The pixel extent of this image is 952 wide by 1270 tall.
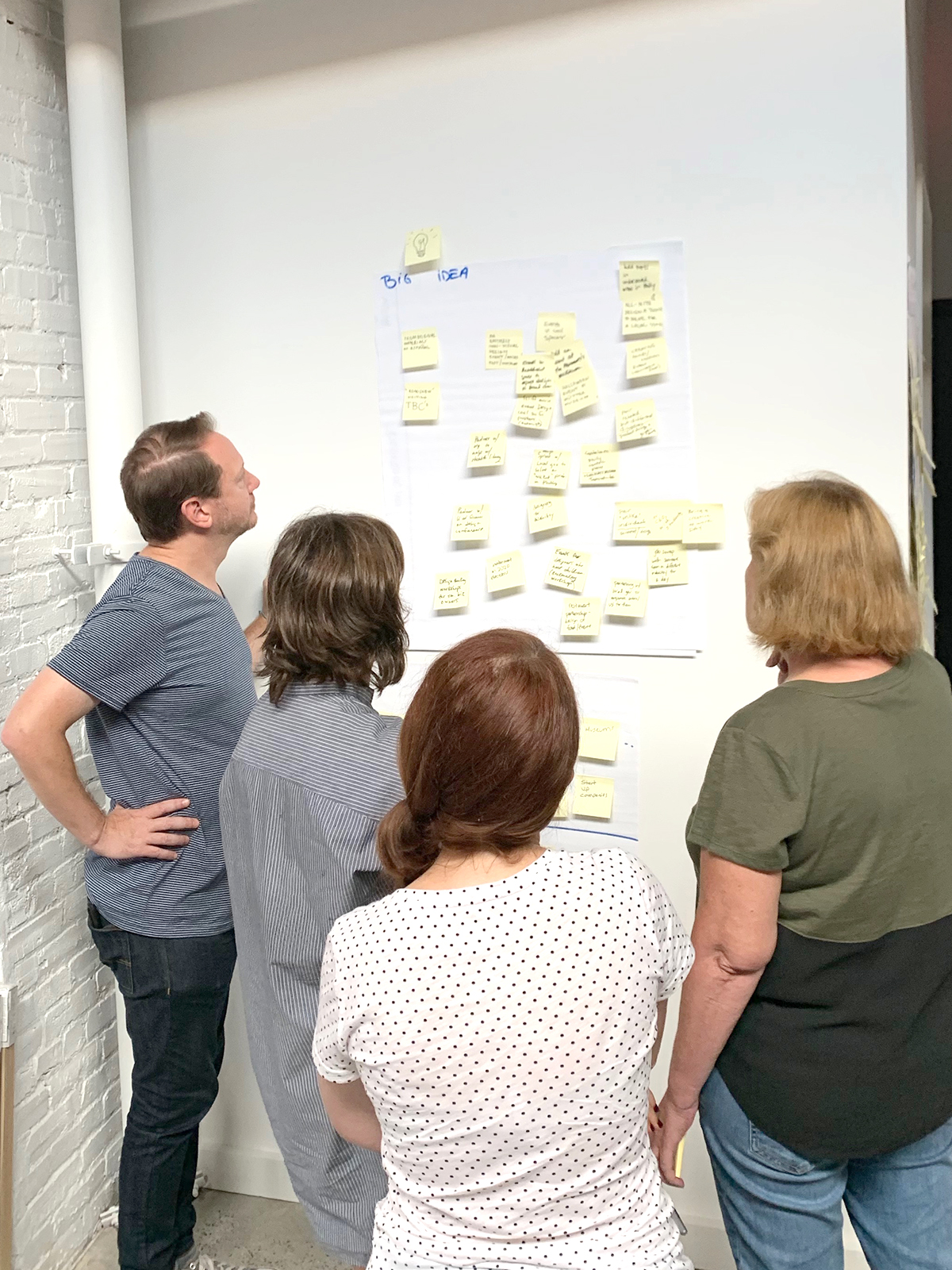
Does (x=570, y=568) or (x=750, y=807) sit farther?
(x=570, y=568)

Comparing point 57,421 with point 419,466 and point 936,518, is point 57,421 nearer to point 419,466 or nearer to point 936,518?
point 419,466

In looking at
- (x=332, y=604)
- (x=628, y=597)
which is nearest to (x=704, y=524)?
(x=628, y=597)

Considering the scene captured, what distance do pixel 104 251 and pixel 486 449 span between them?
0.91 meters

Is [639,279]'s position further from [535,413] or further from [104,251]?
[104,251]

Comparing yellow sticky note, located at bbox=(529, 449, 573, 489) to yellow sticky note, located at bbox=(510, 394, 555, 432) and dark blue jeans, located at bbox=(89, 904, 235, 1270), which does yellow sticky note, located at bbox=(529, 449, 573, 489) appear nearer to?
yellow sticky note, located at bbox=(510, 394, 555, 432)

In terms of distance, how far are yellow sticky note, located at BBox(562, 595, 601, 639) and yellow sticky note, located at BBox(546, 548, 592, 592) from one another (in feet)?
0.10

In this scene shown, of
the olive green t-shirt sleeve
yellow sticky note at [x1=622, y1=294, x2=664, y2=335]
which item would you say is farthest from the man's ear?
the olive green t-shirt sleeve

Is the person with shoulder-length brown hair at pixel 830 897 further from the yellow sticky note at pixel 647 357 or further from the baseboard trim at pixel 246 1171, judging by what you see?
the baseboard trim at pixel 246 1171

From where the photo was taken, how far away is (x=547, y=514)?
211 cm

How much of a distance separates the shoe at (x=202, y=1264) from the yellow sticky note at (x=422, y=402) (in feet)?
5.93

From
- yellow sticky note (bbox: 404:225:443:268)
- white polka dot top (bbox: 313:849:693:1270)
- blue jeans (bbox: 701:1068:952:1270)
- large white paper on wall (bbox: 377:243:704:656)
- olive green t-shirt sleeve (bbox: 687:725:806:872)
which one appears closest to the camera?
white polka dot top (bbox: 313:849:693:1270)

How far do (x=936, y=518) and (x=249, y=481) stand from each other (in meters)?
3.03

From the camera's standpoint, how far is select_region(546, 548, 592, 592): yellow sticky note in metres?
2.11

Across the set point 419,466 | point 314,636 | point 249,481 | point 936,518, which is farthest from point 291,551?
point 936,518
